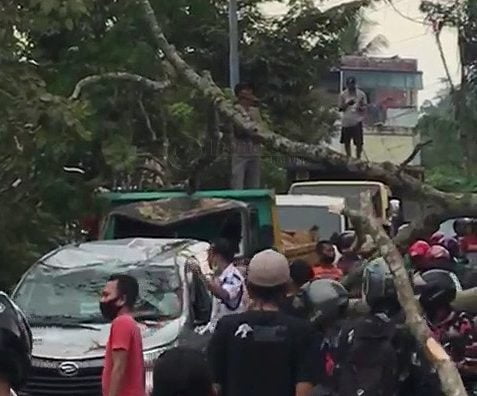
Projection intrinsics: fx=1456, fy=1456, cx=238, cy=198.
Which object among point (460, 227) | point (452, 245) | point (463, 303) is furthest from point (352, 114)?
point (463, 303)

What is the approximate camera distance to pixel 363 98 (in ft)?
75.0

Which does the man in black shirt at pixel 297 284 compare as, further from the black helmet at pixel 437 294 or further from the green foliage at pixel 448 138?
the green foliage at pixel 448 138

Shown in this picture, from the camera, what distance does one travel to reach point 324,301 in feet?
25.7

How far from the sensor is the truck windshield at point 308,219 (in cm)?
2025

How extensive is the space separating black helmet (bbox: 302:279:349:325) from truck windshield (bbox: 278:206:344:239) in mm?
11991

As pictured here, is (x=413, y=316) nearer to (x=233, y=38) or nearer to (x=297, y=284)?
(x=297, y=284)

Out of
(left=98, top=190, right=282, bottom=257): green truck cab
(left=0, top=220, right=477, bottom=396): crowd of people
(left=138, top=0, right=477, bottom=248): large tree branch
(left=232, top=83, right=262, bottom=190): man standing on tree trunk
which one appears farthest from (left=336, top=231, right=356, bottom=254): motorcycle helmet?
(left=0, top=220, right=477, bottom=396): crowd of people

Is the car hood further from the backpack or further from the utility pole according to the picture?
the utility pole

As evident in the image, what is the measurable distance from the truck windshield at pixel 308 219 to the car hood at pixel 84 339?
350 inches

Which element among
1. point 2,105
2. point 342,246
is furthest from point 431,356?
point 2,105

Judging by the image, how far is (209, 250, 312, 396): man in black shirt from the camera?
661 cm

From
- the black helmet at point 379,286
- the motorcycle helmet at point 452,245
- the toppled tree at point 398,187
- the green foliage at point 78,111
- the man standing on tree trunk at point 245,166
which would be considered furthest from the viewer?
the man standing on tree trunk at point 245,166

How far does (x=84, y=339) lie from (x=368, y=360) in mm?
5243

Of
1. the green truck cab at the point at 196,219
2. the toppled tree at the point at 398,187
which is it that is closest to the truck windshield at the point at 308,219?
the green truck cab at the point at 196,219
